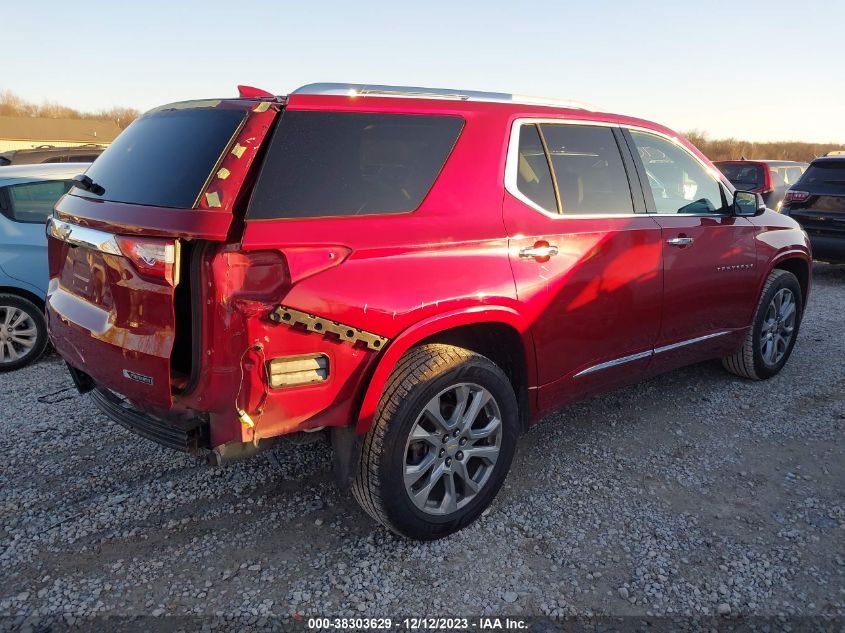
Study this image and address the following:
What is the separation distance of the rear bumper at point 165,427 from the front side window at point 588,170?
2000 mm

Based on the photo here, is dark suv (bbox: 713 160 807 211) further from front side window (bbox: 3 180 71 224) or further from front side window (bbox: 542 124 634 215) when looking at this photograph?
front side window (bbox: 3 180 71 224)

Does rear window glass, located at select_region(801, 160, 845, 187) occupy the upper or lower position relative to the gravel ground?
upper

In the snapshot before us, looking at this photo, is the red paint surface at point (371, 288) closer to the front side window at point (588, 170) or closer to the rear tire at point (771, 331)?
the front side window at point (588, 170)

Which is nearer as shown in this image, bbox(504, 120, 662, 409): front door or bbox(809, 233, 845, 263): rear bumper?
bbox(504, 120, 662, 409): front door

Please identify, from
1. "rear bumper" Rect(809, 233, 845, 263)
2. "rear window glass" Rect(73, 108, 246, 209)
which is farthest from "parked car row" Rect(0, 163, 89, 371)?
"rear bumper" Rect(809, 233, 845, 263)

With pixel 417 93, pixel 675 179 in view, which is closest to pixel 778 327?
pixel 675 179

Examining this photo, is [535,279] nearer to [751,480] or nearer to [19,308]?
[751,480]

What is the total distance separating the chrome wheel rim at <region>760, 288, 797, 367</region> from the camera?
185 inches

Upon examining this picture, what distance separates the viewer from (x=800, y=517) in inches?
118

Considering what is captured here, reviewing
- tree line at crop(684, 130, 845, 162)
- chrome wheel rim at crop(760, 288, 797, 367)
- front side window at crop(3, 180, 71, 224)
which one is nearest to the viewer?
chrome wheel rim at crop(760, 288, 797, 367)

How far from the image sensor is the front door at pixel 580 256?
2961 millimetres

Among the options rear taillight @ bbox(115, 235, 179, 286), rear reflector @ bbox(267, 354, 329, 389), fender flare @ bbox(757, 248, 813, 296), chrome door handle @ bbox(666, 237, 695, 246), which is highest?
rear taillight @ bbox(115, 235, 179, 286)

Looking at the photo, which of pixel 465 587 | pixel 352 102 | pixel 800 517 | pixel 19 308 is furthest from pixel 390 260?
pixel 19 308

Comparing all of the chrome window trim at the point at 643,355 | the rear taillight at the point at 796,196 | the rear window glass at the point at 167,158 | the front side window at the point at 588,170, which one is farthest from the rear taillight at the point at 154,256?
the rear taillight at the point at 796,196
